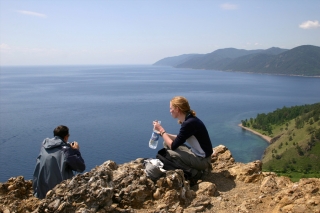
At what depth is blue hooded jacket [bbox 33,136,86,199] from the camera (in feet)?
20.2

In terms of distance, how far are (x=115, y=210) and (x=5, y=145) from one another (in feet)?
217

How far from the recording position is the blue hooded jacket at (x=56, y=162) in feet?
20.2

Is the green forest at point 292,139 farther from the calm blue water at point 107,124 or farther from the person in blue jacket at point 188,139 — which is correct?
the person in blue jacket at point 188,139

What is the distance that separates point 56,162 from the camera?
20.3ft

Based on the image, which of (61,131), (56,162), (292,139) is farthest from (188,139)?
(292,139)

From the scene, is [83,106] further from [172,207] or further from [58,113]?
[172,207]

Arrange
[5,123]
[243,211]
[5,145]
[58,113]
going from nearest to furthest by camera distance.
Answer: [243,211], [5,145], [5,123], [58,113]

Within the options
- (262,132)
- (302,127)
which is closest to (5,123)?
(262,132)

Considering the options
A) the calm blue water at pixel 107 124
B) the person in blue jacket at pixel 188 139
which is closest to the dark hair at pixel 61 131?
the person in blue jacket at pixel 188 139

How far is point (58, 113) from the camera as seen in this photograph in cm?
9381

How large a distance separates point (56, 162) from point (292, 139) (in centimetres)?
9648

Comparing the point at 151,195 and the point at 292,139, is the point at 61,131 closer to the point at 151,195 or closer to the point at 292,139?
the point at 151,195

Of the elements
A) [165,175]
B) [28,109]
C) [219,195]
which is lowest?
[28,109]

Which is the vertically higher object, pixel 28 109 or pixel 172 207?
pixel 172 207
